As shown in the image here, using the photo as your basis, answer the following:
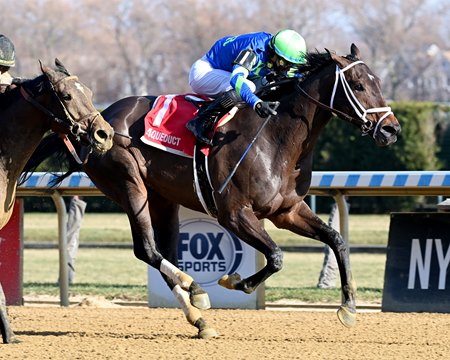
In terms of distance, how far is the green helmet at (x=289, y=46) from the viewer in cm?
775

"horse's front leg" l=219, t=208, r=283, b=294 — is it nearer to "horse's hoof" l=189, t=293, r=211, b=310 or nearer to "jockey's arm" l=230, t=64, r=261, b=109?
A: "horse's hoof" l=189, t=293, r=211, b=310

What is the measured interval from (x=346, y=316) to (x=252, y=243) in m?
0.83

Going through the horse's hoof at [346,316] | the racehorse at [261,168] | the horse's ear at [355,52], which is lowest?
the horse's hoof at [346,316]

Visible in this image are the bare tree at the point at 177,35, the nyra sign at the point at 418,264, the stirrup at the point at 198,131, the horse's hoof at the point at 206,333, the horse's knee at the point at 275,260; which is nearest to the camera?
the horse's knee at the point at 275,260

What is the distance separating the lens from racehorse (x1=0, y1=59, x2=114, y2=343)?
22.4 ft

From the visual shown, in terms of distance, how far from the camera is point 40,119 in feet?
22.9

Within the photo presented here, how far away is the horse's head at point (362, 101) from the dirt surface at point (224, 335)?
1422mm

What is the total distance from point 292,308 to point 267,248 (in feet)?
8.31

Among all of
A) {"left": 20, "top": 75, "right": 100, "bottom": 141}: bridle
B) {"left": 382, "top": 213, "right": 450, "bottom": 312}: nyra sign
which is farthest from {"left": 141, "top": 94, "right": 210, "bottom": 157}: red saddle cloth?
{"left": 382, "top": 213, "right": 450, "bottom": 312}: nyra sign

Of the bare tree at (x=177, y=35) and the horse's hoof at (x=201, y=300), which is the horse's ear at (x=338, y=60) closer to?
the horse's hoof at (x=201, y=300)

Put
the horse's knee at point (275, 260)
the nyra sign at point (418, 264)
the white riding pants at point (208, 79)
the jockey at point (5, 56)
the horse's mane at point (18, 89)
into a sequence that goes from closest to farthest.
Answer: the horse's mane at point (18, 89), the jockey at point (5, 56), the horse's knee at point (275, 260), the white riding pants at point (208, 79), the nyra sign at point (418, 264)

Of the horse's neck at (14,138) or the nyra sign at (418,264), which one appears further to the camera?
the nyra sign at (418,264)

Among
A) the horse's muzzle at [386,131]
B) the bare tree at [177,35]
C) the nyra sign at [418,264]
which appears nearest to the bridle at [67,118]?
the horse's muzzle at [386,131]

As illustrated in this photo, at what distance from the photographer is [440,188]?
8.94 meters
